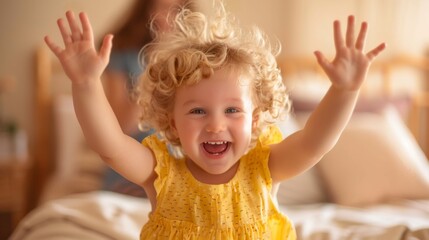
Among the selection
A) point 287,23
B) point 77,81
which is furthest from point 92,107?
point 287,23

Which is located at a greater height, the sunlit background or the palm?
the sunlit background

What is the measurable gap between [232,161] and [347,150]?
131 centimetres

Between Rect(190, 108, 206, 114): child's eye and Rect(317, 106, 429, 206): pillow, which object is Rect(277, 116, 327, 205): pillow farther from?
Rect(190, 108, 206, 114): child's eye

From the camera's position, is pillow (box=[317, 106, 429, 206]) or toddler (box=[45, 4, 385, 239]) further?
pillow (box=[317, 106, 429, 206])

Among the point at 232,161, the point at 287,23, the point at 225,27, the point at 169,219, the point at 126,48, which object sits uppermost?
the point at 287,23

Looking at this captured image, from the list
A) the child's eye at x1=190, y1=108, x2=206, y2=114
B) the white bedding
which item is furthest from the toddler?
the white bedding

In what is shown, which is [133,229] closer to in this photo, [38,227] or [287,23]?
[38,227]

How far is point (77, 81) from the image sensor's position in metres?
0.89

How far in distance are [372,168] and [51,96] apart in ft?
6.45

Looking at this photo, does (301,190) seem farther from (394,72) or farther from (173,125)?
(394,72)

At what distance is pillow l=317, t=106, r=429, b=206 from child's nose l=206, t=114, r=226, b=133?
4.33ft

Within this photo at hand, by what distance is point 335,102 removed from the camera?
2.98 feet

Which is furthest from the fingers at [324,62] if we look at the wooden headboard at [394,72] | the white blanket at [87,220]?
the wooden headboard at [394,72]

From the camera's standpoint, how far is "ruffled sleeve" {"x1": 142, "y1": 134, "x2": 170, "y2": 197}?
102 cm
